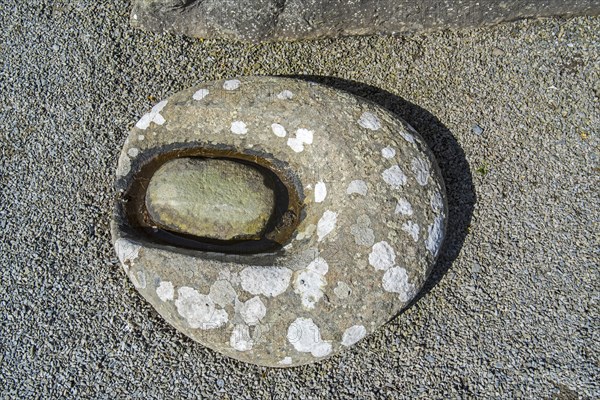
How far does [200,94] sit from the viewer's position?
10.5 feet

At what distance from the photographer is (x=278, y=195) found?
3201 millimetres

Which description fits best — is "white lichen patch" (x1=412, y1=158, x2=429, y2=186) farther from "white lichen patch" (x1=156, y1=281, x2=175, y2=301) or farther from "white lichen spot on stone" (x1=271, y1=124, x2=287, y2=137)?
"white lichen patch" (x1=156, y1=281, x2=175, y2=301)

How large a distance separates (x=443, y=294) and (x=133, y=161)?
2.14 m

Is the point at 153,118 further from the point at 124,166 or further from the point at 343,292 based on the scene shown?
the point at 343,292

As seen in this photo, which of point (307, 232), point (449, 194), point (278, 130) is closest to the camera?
point (307, 232)

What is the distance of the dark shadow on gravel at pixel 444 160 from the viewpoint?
332 centimetres

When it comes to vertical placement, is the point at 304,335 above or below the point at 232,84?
below

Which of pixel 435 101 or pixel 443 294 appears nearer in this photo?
pixel 443 294

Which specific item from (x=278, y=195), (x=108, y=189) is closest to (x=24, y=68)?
(x=108, y=189)

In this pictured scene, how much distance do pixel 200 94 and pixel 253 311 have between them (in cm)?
138

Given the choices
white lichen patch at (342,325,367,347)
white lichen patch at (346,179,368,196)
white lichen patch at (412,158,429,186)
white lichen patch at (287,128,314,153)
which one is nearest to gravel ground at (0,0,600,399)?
white lichen patch at (342,325,367,347)

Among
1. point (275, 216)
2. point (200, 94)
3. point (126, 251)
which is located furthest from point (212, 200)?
point (200, 94)

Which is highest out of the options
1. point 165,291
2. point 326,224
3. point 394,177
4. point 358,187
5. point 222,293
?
point 394,177

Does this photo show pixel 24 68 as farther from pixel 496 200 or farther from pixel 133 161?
pixel 496 200
